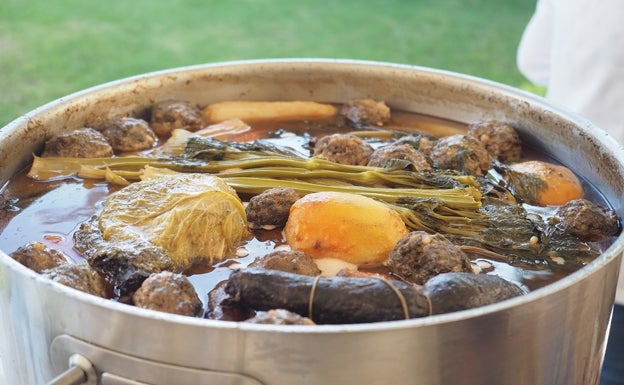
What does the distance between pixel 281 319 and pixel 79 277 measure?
1.89 ft

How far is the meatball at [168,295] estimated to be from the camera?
6.11ft

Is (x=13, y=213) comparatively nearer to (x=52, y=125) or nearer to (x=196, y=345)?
(x=52, y=125)

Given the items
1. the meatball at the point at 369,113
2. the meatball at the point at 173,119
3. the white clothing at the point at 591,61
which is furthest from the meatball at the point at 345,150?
the white clothing at the point at 591,61

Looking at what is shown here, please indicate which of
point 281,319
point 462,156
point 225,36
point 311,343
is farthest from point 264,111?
point 225,36

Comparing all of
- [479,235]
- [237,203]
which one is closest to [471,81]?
[479,235]

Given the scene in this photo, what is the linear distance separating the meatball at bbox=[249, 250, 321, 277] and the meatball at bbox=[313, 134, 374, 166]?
0.80 metres

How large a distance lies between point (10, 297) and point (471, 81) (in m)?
2.12

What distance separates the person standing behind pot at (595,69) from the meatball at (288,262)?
6.91ft

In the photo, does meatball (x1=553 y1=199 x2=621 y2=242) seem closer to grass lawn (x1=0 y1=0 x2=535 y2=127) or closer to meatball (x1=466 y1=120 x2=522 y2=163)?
meatball (x1=466 y1=120 x2=522 y2=163)

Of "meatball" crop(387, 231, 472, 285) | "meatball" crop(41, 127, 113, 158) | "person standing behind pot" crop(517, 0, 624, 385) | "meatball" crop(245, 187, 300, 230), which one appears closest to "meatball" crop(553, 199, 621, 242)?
"meatball" crop(387, 231, 472, 285)

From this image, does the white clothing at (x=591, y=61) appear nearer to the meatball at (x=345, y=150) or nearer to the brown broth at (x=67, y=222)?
the brown broth at (x=67, y=222)

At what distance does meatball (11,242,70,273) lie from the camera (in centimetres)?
206

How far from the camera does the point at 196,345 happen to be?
162 cm

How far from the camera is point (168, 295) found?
1.87m
